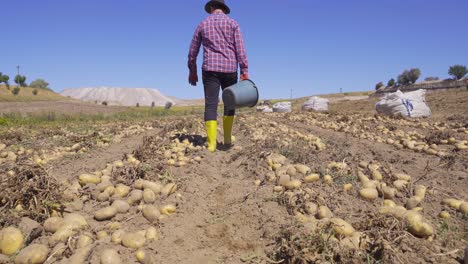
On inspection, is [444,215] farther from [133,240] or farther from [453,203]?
[133,240]

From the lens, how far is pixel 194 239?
83.8 inches

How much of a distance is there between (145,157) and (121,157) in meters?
0.45

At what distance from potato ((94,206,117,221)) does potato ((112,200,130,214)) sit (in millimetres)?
53

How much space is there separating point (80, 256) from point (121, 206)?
0.63 metres

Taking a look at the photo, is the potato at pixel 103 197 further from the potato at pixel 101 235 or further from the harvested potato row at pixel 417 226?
the harvested potato row at pixel 417 226

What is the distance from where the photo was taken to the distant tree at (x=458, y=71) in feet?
157

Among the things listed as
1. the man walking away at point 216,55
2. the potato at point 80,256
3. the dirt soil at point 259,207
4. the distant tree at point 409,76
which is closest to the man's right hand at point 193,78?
the man walking away at point 216,55

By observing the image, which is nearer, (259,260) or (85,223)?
(259,260)

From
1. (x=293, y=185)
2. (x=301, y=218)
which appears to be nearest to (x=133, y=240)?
(x=301, y=218)

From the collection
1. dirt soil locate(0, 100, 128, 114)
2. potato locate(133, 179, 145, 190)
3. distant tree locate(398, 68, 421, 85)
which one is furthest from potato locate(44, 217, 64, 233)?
distant tree locate(398, 68, 421, 85)

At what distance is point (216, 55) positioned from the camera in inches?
159

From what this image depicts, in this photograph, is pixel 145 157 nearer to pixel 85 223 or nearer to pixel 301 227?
pixel 85 223

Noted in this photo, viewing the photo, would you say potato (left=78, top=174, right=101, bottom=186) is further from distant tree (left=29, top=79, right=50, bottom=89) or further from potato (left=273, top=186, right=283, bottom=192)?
distant tree (left=29, top=79, right=50, bottom=89)

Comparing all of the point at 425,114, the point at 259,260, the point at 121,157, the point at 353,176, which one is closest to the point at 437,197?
the point at 353,176
